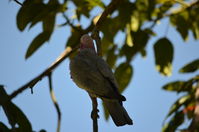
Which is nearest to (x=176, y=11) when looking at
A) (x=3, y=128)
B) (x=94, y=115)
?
(x=94, y=115)

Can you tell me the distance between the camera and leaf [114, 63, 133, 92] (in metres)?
2.83

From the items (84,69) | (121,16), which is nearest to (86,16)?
(121,16)

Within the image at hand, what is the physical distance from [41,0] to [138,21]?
24.7 inches

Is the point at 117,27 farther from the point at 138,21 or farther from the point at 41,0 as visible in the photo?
the point at 41,0

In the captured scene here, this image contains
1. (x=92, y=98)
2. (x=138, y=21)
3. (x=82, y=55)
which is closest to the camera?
(x=92, y=98)

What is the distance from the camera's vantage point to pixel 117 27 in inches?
119

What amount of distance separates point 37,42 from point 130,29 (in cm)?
57

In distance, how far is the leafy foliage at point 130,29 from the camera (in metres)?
2.62

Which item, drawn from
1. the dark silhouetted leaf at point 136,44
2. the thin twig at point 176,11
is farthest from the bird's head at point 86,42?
the thin twig at point 176,11

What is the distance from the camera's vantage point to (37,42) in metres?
2.79

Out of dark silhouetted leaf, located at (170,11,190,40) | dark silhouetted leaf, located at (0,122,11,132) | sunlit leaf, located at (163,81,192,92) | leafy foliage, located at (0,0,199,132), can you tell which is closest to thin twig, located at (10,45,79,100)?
leafy foliage, located at (0,0,199,132)

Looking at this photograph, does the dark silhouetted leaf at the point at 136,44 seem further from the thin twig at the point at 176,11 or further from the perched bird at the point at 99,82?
the perched bird at the point at 99,82

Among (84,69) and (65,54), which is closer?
(84,69)

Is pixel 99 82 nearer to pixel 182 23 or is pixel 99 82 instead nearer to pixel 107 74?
pixel 107 74
